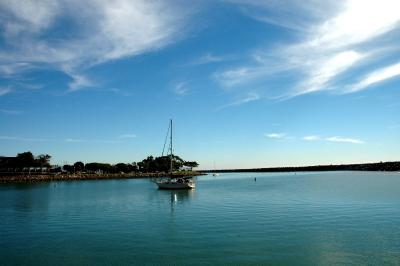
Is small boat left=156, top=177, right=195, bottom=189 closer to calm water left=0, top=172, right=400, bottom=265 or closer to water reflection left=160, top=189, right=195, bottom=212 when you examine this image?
water reflection left=160, top=189, right=195, bottom=212

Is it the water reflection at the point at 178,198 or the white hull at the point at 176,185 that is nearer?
Answer: the water reflection at the point at 178,198

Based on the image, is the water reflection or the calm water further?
the water reflection

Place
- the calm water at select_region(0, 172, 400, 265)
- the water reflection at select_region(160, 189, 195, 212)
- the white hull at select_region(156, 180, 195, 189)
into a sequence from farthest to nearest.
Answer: the white hull at select_region(156, 180, 195, 189) < the water reflection at select_region(160, 189, 195, 212) < the calm water at select_region(0, 172, 400, 265)

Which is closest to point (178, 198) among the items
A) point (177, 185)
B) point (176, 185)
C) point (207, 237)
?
point (177, 185)

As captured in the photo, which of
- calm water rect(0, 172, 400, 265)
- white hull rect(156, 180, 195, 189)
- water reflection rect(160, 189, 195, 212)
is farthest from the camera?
white hull rect(156, 180, 195, 189)

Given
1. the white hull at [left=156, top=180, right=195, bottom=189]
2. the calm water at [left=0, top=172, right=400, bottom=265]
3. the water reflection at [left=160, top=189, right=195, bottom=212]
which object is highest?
the white hull at [left=156, top=180, right=195, bottom=189]

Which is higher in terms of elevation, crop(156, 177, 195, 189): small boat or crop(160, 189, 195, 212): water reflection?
crop(156, 177, 195, 189): small boat

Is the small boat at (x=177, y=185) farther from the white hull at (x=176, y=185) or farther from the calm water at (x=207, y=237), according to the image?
the calm water at (x=207, y=237)

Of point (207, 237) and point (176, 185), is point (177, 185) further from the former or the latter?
point (207, 237)

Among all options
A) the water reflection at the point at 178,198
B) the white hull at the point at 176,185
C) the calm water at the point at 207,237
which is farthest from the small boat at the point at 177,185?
the calm water at the point at 207,237

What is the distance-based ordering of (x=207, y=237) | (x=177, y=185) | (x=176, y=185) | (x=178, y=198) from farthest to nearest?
1. (x=176, y=185)
2. (x=177, y=185)
3. (x=178, y=198)
4. (x=207, y=237)

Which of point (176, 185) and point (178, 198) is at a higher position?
point (176, 185)

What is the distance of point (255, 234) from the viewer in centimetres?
3028

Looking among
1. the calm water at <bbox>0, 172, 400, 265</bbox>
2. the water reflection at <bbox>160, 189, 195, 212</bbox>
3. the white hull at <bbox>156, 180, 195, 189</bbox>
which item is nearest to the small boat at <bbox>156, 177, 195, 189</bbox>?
the white hull at <bbox>156, 180, 195, 189</bbox>
